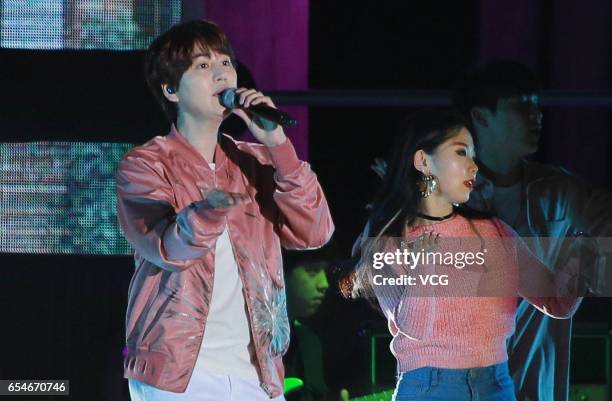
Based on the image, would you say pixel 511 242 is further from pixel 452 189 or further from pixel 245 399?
pixel 245 399

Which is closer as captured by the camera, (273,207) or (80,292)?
(273,207)

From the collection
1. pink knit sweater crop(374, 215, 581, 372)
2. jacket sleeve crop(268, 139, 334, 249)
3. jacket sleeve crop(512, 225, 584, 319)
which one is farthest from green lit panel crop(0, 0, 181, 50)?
jacket sleeve crop(512, 225, 584, 319)

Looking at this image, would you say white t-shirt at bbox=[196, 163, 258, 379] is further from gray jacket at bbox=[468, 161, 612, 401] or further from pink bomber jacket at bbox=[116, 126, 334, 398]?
gray jacket at bbox=[468, 161, 612, 401]

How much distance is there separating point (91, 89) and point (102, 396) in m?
0.98

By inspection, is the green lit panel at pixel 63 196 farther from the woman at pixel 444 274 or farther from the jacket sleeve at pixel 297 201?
the jacket sleeve at pixel 297 201

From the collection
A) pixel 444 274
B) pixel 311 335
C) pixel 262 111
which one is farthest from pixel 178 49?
pixel 311 335

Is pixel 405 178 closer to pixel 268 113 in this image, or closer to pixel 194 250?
A: pixel 268 113

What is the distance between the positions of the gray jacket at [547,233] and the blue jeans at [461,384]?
692mm

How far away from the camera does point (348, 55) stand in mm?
3695

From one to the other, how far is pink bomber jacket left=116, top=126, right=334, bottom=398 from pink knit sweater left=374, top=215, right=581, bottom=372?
0.44 meters

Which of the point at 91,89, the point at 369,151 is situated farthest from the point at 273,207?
the point at 91,89

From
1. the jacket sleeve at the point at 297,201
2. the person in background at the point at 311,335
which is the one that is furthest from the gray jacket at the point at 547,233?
the jacket sleeve at the point at 297,201

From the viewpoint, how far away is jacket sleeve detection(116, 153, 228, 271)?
7.48ft

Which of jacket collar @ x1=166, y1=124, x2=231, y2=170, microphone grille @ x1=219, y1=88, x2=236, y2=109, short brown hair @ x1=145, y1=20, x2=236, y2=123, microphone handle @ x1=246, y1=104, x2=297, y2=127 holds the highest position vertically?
short brown hair @ x1=145, y1=20, x2=236, y2=123
